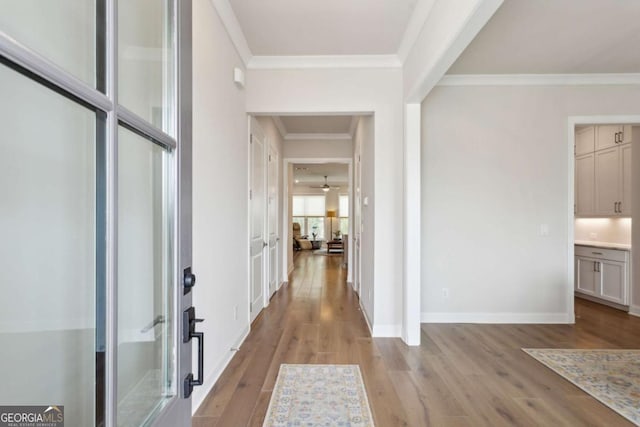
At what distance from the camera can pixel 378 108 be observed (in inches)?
129

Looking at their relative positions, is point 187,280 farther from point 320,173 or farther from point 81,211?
point 320,173

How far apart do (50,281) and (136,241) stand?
187mm

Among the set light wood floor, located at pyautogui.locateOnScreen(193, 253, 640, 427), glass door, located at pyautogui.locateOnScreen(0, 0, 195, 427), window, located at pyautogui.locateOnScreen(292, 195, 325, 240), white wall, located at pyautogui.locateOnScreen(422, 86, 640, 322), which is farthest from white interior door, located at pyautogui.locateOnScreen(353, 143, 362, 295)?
window, located at pyautogui.locateOnScreen(292, 195, 325, 240)

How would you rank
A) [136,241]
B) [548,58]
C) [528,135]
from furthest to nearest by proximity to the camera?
[528,135]
[548,58]
[136,241]

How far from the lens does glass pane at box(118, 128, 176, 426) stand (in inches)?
29.1

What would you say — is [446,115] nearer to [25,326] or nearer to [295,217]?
[25,326]

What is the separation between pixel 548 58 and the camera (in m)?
3.25

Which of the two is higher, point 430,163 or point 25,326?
point 430,163

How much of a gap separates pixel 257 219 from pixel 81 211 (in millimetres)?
3215

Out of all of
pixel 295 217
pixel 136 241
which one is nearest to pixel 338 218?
pixel 295 217

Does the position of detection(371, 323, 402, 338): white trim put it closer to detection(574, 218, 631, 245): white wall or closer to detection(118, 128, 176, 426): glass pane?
detection(118, 128, 176, 426): glass pane

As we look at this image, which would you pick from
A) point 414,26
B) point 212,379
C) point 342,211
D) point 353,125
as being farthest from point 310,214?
point 212,379

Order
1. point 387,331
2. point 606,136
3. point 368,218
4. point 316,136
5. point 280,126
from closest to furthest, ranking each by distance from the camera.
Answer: point 387,331 → point 368,218 → point 606,136 → point 280,126 → point 316,136

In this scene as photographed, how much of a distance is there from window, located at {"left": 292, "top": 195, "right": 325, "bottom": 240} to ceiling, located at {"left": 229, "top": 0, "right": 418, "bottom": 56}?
34.4 ft
